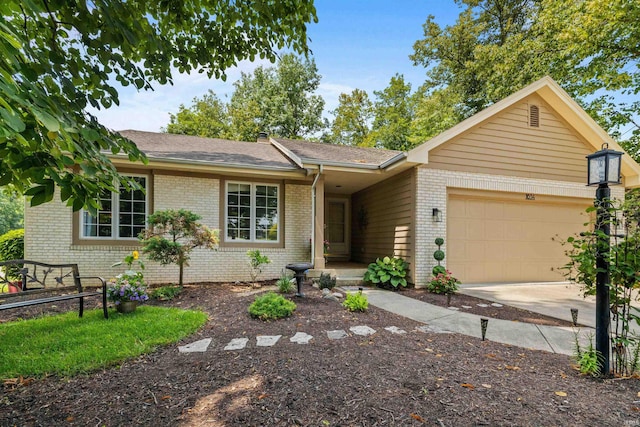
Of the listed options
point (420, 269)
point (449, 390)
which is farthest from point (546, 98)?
point (449, 390)

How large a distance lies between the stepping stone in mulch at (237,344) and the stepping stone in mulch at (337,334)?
1.05 m

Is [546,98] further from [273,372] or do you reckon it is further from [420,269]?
[273,372]

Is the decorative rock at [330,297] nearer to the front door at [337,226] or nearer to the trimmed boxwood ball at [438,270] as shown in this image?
the trimmed boxwood ball at [438,270]

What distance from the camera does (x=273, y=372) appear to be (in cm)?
305

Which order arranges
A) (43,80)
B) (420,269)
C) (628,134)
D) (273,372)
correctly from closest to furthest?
(43,80)
(273,372)
(420,269)
(628,134)

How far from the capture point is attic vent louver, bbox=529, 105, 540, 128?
27.8ft

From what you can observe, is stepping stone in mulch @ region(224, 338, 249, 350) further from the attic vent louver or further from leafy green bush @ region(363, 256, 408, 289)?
the attic vent louver

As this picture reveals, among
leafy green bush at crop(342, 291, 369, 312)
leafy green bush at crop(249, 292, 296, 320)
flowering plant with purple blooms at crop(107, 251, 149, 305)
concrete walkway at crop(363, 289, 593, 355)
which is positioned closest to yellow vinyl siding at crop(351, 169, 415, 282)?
concrete walkway at crop(363, 289, 593, 355)

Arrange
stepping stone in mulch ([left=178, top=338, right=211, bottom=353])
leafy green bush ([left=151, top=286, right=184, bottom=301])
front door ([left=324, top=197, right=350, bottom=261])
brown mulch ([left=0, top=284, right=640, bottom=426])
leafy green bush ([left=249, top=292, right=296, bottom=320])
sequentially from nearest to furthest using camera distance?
brown mulch ([left=0, top=284, right=640, bottom=426])
stepping stone in mulch ([left=178, top=338, right=211, bottom=353])
leafy green bush ([left=249, top=292, right=296, bottom=320])
leafy green bush ([left=151, top=286, right=184, bottom=301])
front door ([left=324, top=197, right=350, bottom=261])

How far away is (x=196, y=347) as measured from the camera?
3764 mm

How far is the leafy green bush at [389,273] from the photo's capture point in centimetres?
759

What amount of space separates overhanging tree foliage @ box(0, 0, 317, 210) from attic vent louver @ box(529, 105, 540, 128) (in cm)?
707

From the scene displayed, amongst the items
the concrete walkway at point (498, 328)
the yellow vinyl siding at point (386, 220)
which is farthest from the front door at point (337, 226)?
the concrete walkway at point (498, 328)

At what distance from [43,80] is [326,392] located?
3143mm
